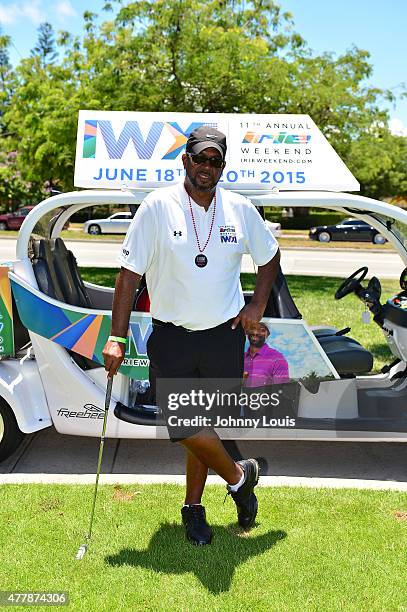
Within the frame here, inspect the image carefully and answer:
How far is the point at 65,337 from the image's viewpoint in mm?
3727

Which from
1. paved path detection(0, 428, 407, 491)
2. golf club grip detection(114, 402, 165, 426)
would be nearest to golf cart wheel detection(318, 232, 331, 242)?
paved path detection(0, 428, 407, 491)

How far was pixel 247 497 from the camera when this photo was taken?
10.4ft

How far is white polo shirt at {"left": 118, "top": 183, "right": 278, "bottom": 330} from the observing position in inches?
109

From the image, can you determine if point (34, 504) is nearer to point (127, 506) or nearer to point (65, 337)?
point (127, 506)

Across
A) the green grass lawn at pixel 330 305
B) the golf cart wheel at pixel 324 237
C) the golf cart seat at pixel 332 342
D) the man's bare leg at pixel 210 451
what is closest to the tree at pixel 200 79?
the green grass lawn at pixel 330 305

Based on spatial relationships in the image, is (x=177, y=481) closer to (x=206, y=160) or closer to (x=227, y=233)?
(x=227, y=233)

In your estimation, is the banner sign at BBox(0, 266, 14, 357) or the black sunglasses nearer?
the black sunglasses

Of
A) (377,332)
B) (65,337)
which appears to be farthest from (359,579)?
(377,332)

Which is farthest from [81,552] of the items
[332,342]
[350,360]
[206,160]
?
[332,342]

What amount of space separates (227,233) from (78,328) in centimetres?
128

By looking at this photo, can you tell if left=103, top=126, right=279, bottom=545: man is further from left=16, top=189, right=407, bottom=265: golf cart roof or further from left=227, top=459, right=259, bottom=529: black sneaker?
left=16, top=189, right=407, bottom=265: golf cart roof

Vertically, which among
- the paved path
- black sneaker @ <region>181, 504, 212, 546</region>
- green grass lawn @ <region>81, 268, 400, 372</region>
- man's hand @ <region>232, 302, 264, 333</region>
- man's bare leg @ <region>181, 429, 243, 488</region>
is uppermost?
man's hand @ <region>232, 302, 264, 333</region>

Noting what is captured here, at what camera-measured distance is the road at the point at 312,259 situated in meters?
16.7

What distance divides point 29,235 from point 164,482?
1.60m
